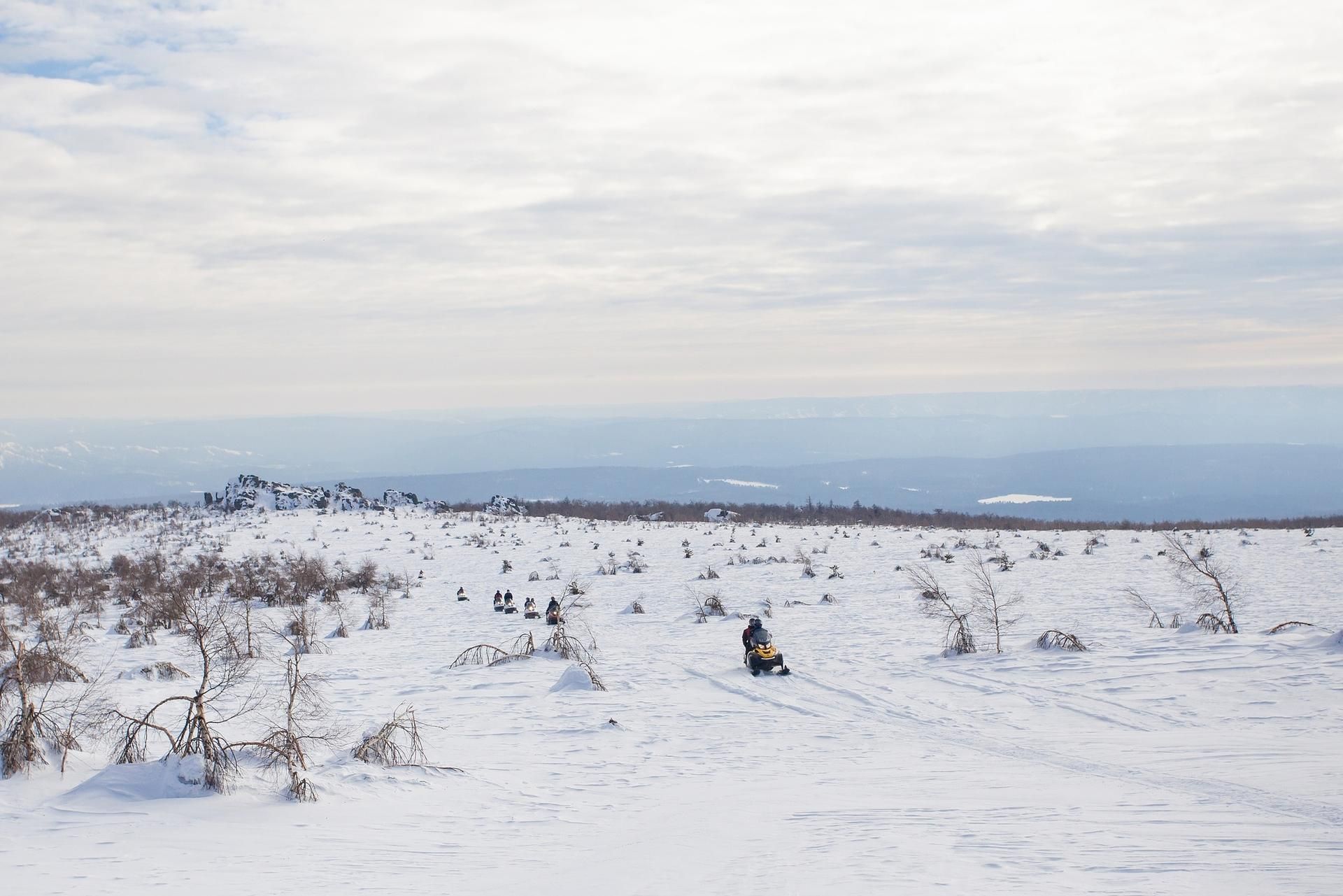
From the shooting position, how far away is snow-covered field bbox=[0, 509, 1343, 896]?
6.01 m

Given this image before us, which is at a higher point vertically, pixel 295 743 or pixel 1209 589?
pixel 1209 589

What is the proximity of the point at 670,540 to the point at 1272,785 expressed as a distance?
27.0 metres

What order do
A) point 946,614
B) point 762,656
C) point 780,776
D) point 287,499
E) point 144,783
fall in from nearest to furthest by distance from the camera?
1. point 144,783
2. point 780,776
3. point 762,656
4. point 946,614
5. point 287,499

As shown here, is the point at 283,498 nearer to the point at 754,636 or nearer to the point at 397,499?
the point at 397,499

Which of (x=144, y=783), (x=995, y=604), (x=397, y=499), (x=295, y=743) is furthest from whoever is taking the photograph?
(x=397, y=499)

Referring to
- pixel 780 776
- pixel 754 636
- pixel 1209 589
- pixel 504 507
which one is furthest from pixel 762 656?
pixel 504 507

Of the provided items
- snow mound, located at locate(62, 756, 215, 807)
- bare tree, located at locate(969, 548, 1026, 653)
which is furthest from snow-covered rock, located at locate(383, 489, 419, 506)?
snow mound, located at locate(62, 756, 215, 807)

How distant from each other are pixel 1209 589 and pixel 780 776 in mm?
13598

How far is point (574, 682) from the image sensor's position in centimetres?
1244

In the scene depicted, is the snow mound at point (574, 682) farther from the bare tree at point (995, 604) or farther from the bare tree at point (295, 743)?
the bare tree at point (995, 604)

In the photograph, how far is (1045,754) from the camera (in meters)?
8.70

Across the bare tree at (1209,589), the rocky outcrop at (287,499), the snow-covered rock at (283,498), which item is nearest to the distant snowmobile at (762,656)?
the bare tree at (1209,589)

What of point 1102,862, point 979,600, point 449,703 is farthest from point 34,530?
point 1102,862

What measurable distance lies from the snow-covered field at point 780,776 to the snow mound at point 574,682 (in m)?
0.05
